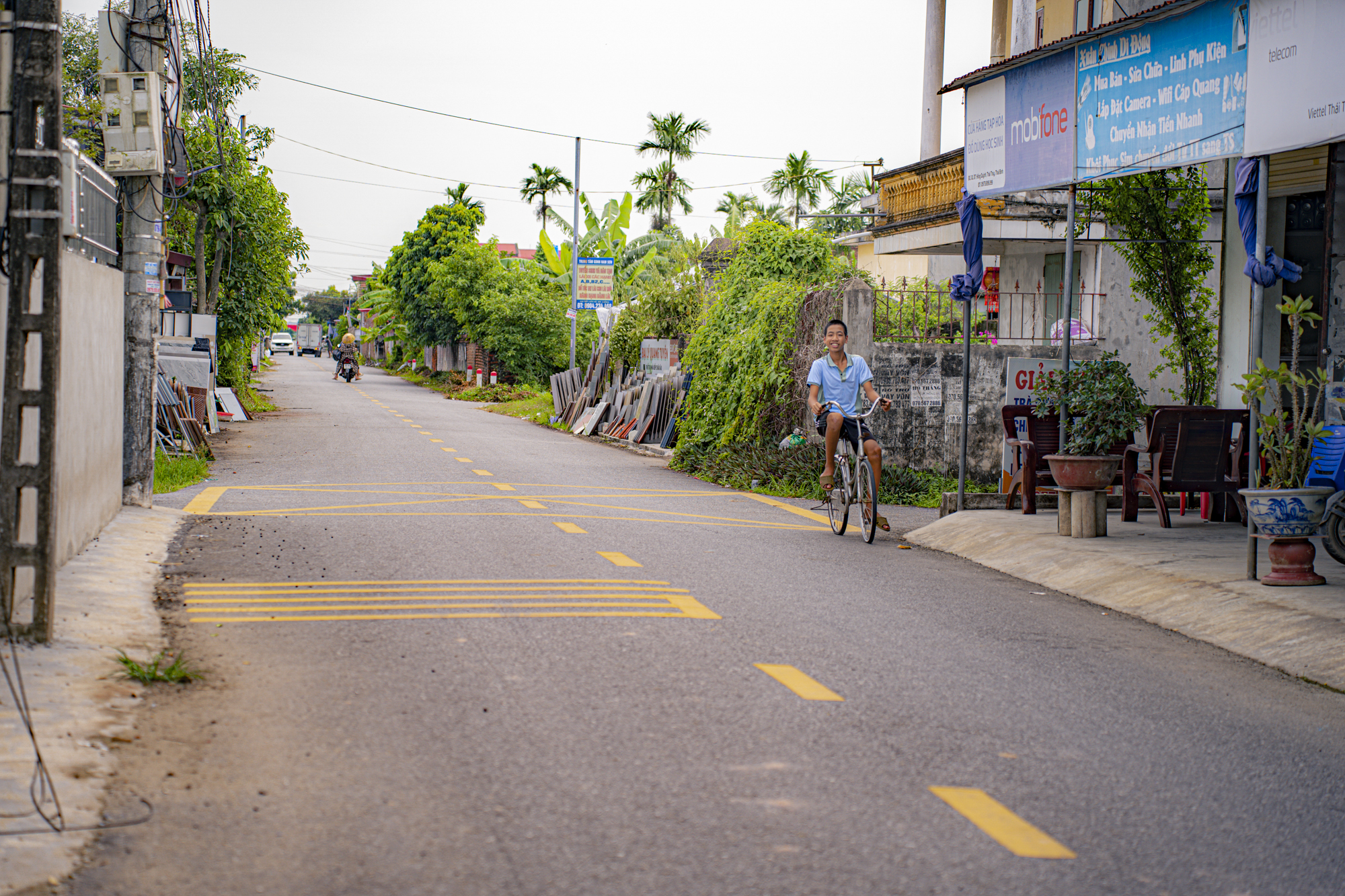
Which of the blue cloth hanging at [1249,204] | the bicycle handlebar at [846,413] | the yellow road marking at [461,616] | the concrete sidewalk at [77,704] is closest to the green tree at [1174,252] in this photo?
the bicycle handlebar at [846,413]

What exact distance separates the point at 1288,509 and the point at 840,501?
4.46 m

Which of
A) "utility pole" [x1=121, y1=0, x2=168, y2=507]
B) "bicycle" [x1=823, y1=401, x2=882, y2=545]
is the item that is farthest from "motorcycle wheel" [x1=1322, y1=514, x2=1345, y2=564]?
"utility pole" [x1=121, y1=0, x2=168, y2=507]

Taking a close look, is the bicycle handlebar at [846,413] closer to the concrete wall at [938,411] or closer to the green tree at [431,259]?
the concrete wall at [938,411]

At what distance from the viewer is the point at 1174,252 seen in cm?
1363

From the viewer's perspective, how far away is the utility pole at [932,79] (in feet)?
102

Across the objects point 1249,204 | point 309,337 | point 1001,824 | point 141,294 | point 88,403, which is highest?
point 309,337

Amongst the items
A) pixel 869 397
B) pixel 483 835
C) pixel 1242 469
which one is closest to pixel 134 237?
pixel 869 397

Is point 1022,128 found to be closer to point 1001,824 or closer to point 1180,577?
point 1180,577

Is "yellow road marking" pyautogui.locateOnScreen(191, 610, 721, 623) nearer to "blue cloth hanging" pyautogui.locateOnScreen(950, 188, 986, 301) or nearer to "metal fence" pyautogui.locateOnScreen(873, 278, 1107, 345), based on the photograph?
"blue cloth hanging" pyautogui.locateOnScreen(950, 188, 986, 301)

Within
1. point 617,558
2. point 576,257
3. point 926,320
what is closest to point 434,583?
point 617,558

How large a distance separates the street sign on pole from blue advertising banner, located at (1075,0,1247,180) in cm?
2568

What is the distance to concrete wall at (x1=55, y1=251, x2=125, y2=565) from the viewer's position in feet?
27.7

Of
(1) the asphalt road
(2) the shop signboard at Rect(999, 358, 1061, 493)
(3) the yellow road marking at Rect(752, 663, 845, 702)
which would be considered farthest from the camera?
(2) the shop signboard at Rect(999, 358, 1061, 493)

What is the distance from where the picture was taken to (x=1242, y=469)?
12180 mm
